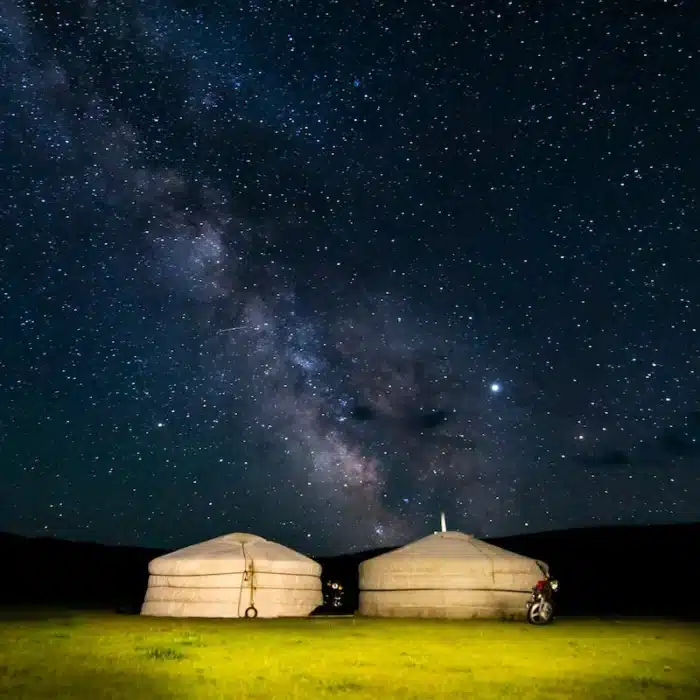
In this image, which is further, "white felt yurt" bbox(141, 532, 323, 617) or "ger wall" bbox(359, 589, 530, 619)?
"ger wall" bbox(359, 589, 530, 619)

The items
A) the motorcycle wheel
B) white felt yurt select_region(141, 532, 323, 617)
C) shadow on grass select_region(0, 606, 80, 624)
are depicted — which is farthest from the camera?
white felt yurt select_region(141, 532, 323, 617)

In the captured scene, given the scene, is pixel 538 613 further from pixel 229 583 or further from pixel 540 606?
pixel 229 583

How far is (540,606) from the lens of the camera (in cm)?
1273

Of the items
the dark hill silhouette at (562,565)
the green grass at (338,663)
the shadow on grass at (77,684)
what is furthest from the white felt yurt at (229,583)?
the dark hill silhouette at (562,565)

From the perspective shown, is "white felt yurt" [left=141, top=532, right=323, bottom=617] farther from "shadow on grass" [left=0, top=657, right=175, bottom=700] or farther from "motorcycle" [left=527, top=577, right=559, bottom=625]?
"shadow on grass" [left=0, top=657, right=175, bottom=700]

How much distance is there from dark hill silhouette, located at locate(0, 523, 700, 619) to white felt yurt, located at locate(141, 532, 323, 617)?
1753cm

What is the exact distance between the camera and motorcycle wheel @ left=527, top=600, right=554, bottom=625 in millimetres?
12672

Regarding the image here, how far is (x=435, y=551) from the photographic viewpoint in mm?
14734

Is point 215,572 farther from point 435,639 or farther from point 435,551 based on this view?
point 435,639

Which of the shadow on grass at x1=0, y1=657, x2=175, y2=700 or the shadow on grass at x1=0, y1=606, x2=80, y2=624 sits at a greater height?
the shadow on grass at x1=0, y1=606, x2=80, y2=624

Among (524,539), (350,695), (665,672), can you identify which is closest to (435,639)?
(665,672)

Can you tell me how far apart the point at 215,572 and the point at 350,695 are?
943cm

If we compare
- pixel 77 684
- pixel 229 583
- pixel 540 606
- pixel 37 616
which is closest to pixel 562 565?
pixel 540 606

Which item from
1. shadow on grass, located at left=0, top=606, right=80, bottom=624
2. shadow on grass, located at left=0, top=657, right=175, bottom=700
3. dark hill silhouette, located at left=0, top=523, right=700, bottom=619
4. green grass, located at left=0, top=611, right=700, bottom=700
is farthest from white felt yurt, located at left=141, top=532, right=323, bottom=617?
dark hill silhouette, located at left=0, top=523, right=700, bottom=619
